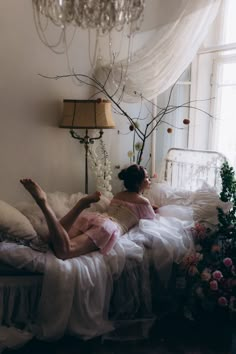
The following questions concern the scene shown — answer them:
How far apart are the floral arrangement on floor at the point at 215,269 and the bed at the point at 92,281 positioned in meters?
0.09

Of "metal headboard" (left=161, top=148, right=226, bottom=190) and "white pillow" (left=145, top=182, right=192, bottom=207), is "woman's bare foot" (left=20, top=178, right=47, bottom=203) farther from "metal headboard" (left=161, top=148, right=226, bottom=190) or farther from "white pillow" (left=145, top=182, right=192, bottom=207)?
"metal headboard" (left=161, top=148, right=226, bottom=190)

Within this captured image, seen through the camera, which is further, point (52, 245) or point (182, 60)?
point (182, 60)

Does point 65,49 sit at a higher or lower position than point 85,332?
higher

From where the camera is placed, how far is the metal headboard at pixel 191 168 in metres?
2.98

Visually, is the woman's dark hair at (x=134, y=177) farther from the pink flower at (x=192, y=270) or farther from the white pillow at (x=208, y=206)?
the pink flower at (x=192, y=270)

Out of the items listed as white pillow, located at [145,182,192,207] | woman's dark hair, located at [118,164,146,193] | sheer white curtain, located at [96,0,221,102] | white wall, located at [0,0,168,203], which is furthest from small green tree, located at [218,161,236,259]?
white wall, located at [0,0,168,203]

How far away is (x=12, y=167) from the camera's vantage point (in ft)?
9.48

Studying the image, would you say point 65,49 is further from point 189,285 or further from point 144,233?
point 189,285

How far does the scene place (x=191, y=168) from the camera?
10.4ft

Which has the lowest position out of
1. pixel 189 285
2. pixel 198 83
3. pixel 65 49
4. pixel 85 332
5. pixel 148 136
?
pixel 85 332

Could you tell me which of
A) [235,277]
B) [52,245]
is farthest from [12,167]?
[235,277]

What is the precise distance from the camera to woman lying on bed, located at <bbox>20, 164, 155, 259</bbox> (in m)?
2.07

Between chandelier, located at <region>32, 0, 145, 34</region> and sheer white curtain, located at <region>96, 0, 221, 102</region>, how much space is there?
3.76 ft

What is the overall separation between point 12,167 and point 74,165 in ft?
1.87
